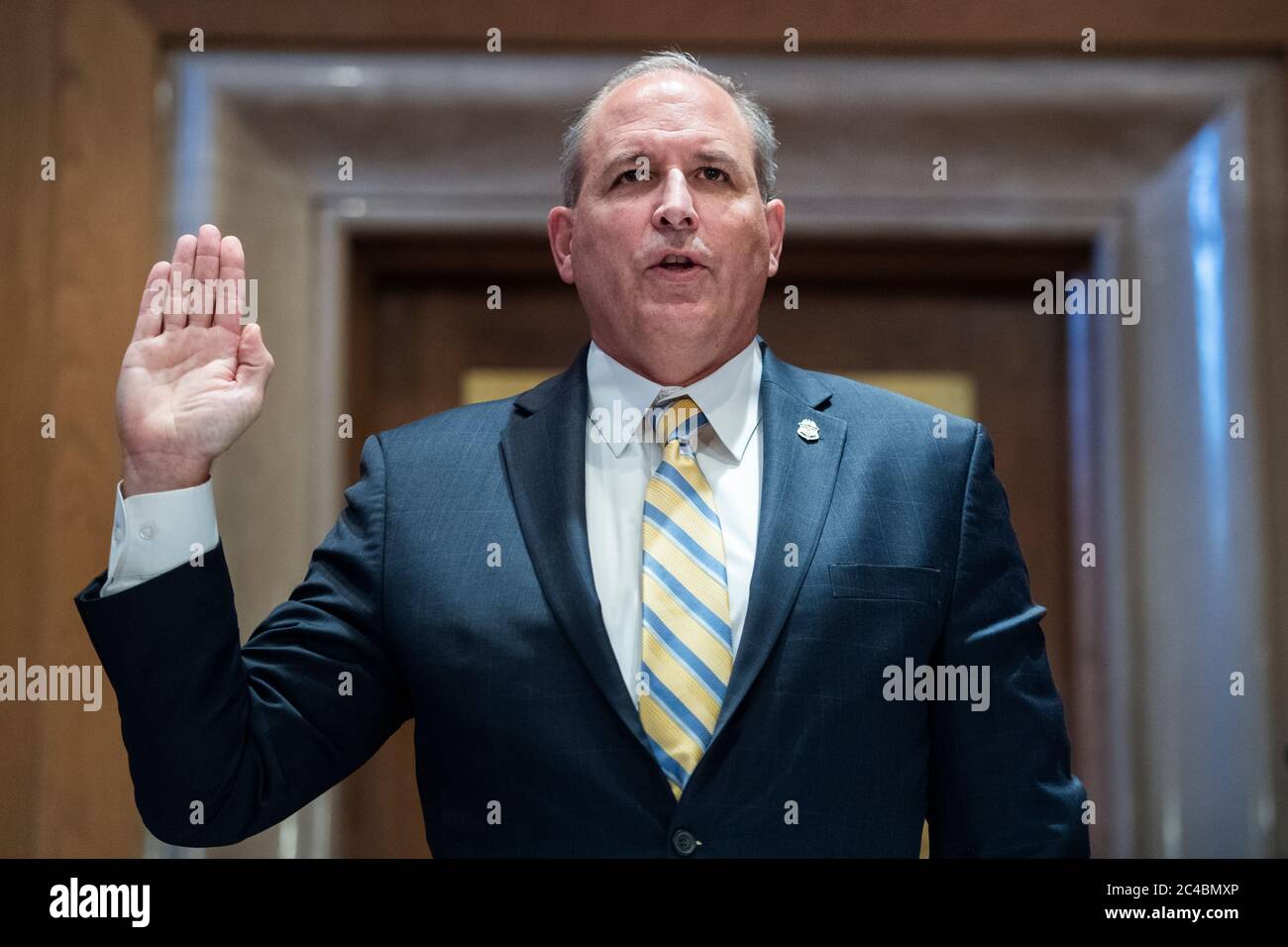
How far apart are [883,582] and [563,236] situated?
0.54 m

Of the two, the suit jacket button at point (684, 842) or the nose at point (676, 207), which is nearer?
the suit jacket button at point (684, 842)

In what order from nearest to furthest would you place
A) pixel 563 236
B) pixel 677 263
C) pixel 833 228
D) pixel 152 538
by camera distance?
pixel 152 538
pixel 677 263
pixel 563 236
pixel 833 228

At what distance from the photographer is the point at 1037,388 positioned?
2.61 metres

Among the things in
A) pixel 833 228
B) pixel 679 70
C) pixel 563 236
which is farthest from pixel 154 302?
pixel 833 228

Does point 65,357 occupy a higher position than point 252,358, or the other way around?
point 65,357

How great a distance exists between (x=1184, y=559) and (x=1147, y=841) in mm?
519

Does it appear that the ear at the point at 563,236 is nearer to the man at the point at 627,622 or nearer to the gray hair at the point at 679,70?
the gray hair at the point at 679,70

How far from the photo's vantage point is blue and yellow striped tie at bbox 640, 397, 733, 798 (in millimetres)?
1176

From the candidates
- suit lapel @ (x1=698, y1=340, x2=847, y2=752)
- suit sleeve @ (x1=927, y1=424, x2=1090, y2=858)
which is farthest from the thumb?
suit sleeve @ (x1=927, y1=424, x2=1090, y2=858)

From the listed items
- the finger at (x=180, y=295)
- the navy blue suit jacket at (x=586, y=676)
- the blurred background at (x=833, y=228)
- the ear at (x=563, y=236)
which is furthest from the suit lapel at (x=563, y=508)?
the blurred background at (x=833, y=228)

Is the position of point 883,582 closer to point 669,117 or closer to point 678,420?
point 678,420

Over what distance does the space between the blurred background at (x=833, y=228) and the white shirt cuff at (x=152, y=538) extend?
1257 mm

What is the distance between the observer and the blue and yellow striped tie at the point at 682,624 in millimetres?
1176

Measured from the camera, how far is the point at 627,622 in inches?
47.7
